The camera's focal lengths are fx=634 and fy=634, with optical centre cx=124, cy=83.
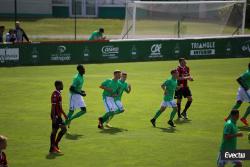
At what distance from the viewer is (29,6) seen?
59250 millimetres

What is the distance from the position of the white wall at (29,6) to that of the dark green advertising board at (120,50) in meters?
21.4

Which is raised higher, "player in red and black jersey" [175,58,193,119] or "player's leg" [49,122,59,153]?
"player in red and black jersey" [175,58,193,119]

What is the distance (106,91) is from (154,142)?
115 inches

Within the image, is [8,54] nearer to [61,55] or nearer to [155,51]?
[61,55]

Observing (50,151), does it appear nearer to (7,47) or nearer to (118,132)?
(118,132)

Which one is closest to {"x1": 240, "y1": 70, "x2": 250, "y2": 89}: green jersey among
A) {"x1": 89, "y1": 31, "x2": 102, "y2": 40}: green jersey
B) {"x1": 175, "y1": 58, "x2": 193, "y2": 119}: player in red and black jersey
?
{"x1": 175, "y1": 58, "x2": 193, "y2": 119}: player in red and black jersey

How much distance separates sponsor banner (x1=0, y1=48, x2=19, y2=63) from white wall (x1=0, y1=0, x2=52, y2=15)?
22.1 metres

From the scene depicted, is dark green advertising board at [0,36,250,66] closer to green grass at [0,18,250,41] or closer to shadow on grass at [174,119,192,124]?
green grass at [0,18,250,41]

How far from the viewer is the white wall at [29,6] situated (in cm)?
5772

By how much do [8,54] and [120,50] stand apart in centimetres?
710

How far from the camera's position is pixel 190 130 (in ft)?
72.0

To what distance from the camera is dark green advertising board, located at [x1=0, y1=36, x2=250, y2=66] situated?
36719 mm

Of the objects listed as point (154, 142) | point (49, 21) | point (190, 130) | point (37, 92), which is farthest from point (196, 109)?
point (49, 21)

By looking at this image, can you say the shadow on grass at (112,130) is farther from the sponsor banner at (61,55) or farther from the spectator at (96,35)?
the spectator at (96,35)
